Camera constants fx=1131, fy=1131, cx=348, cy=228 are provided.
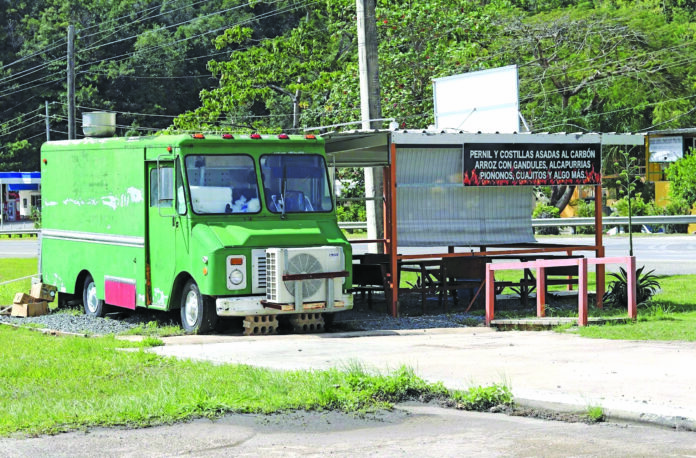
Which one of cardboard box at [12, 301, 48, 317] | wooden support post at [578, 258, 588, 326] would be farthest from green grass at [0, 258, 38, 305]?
wooden support post at [578, 258, 588, 326]

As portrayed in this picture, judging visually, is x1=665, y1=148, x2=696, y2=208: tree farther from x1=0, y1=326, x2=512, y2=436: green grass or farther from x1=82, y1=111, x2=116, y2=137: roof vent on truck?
x1=0, y1=326, x2=512, y2=436: green grass

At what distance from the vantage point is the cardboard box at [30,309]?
18.0m

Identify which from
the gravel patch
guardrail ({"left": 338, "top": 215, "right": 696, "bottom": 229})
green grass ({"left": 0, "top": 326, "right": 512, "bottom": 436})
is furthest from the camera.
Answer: guardrail ({"left": 338, "top": 215, "right": 696, "bottom": 229})

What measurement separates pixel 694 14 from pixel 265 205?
5682 centimetres

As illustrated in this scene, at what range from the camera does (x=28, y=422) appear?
8.50m

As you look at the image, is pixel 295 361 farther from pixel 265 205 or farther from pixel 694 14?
pixel 694 14

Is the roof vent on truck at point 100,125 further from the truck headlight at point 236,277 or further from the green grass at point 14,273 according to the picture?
the truck headlight at point 236,277

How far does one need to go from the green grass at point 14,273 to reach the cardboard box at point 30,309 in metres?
2.43

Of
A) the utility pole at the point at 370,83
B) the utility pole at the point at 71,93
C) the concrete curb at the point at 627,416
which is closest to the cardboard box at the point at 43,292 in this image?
the utility pole at the point at 370,83

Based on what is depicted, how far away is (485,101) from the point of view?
19.5 meters

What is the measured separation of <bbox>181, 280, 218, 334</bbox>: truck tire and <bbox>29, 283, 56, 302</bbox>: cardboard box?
4157 mm

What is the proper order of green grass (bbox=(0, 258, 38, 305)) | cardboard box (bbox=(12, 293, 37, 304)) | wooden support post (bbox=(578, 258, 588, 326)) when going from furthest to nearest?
green grass (bbox=(0, 258, 38, 305)) → cardboard box (bbox=(12, 293, 37, 304)) → wooden support post (bbox=(578, 258, 588, 326))

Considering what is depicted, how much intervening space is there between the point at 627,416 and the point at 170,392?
378 centimetres

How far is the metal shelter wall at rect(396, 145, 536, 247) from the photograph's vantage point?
695 inches
